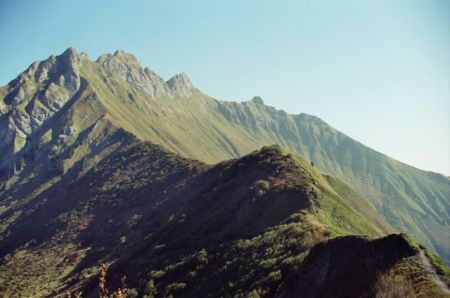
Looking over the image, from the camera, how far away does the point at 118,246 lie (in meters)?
106

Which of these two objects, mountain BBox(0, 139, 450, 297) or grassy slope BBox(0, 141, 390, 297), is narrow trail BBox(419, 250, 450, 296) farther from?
grassy slope BBox(0, 141, 390, 297)

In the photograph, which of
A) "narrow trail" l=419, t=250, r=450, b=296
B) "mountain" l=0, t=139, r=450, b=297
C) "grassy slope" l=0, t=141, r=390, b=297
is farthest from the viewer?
"grassy slope" l=0, t=141, r=390, b=297

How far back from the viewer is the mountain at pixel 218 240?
101 feet

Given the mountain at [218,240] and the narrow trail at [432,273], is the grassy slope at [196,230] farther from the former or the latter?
the narrow trail at [432,273]

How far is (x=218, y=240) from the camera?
2295 inches

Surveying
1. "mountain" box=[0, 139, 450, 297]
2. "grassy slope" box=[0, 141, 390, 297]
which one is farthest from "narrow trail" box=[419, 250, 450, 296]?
"grassy slope" box=[0, 141, 390, 297]

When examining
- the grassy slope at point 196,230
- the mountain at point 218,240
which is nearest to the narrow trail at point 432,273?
the mountain at point 218,240

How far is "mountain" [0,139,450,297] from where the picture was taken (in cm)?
3069

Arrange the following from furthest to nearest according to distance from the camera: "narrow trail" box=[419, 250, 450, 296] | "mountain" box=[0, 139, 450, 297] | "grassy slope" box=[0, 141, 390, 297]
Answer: "grassy slope" box=[0, 141, 390, 297] → "mountain" box=[0, 139, 450, 297] → "narrow trail" box=[419, 250, 450, 296]

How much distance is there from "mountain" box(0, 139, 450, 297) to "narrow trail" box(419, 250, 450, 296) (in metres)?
0.15

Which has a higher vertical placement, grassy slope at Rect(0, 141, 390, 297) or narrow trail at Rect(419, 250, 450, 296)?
grassy slope at Rect(0, 141, 390, 297)

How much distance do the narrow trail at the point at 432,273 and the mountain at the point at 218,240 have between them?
15cm

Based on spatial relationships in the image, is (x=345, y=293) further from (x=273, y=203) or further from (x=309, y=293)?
(x=273, y=203)

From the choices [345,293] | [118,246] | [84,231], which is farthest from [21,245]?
[345,293]
